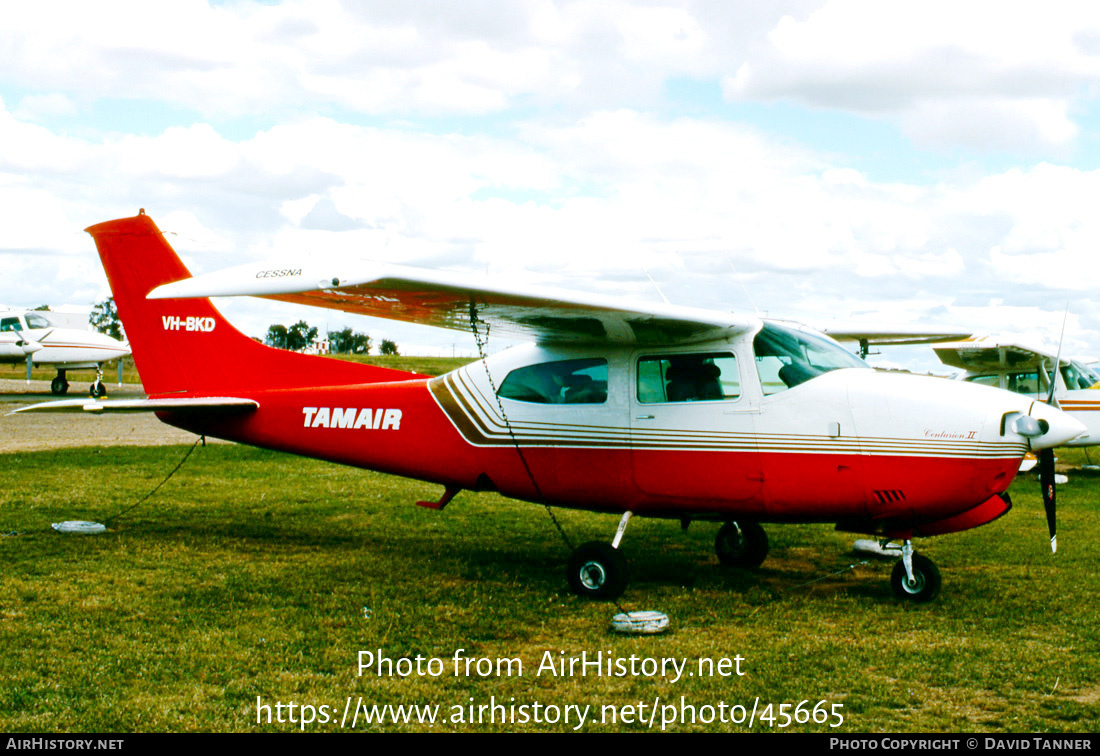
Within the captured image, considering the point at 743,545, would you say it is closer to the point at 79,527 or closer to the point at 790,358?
the point at 790,358

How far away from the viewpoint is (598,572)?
700 cm

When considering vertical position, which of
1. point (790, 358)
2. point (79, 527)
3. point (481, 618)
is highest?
point (790, 358)

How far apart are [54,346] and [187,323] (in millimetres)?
24489

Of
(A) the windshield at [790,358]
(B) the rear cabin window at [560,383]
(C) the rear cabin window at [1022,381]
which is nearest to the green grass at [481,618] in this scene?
(B) the rear cabin window at [560,383]

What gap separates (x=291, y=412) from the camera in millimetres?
8938

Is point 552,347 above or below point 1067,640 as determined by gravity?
above

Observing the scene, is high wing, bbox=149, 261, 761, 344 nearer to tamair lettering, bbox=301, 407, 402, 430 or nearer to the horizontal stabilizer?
tamair lettering, bbox=301, 407, 402, 430

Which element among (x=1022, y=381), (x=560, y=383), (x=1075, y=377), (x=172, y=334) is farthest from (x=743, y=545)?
(x=1022, y=381)

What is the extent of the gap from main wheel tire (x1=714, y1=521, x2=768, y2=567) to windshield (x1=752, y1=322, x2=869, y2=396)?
1.98m

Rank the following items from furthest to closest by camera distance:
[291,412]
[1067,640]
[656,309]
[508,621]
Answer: [291,412], [656,309], [508,621], [1067,640]

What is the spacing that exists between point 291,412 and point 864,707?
622 centimetres

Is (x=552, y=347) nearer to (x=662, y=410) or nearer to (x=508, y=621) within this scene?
(x=662, y=410)

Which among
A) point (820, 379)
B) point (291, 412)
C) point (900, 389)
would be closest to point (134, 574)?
point (291, 412)

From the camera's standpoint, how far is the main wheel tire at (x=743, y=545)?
27.7ft
